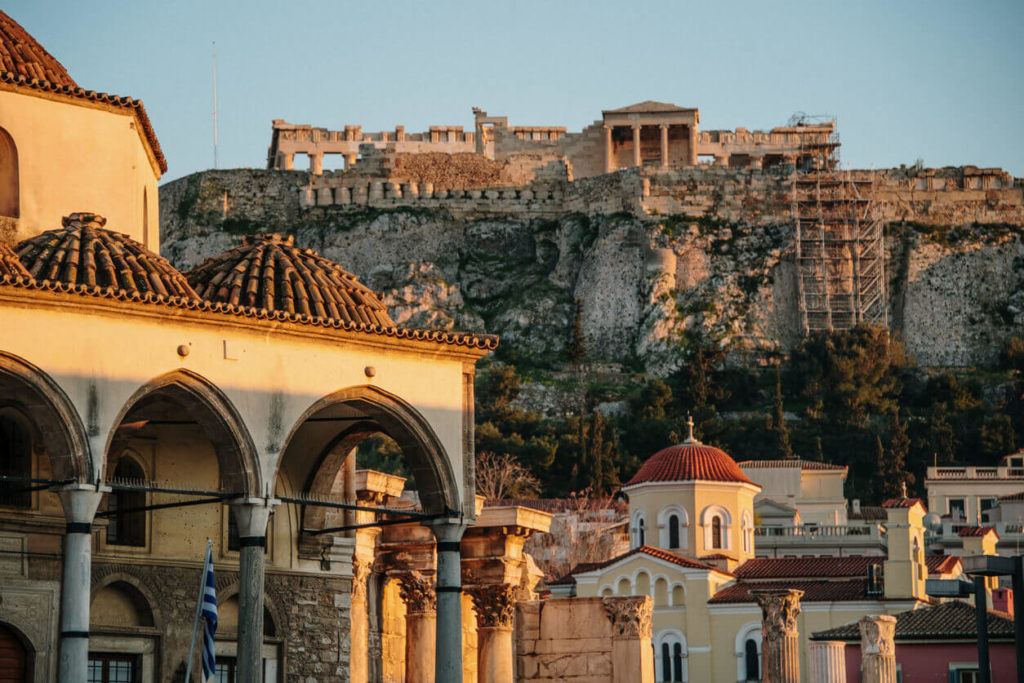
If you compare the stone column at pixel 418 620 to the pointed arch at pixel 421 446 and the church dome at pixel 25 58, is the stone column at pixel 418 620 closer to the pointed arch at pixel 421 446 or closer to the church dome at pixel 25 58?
the pointed arch at pixel 421 446

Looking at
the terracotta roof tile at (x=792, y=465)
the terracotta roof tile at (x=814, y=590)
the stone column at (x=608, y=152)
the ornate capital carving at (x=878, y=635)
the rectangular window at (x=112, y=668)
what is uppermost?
the stone column at (x=608, y=152)

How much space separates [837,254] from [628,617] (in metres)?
77.6

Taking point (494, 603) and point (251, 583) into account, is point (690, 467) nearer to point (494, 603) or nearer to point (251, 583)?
point (494, 603)

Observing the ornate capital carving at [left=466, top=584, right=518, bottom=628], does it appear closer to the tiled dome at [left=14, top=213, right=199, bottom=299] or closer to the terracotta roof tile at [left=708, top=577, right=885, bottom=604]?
the tiled dome at [left=14, top=213, right=199, bottom=299]

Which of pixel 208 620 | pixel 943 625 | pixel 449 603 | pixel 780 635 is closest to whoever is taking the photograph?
pixel 208 620

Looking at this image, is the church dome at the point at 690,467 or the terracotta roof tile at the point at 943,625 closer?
the terracotta roof tile at the point at 943,625

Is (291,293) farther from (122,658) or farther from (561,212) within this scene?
(561,212)

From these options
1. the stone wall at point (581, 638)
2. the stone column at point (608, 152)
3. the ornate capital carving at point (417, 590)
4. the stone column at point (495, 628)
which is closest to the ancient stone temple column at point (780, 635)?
the ornate capital carving at point (417, 590)

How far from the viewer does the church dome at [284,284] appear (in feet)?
92.9

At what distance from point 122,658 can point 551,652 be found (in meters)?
6.53

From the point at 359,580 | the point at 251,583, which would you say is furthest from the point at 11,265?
the point at 359,580

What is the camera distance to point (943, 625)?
58.4 meters

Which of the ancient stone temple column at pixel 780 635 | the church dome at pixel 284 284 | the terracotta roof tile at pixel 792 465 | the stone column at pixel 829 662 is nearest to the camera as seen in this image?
the church dome at pixel 284 284

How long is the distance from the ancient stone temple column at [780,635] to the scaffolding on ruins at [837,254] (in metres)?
57.8
